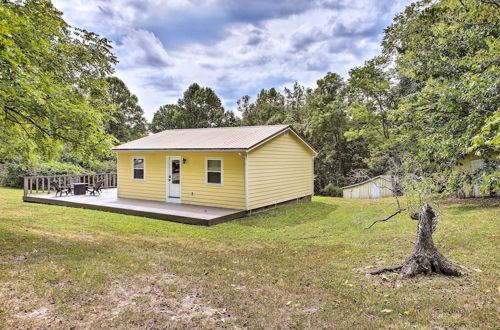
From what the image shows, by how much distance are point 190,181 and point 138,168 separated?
10.1ft

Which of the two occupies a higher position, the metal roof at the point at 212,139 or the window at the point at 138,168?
the metal roof at the point at 212,139

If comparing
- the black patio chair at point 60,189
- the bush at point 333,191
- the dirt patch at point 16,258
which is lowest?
the bush at point 333,191

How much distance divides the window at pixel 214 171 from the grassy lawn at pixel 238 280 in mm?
3600

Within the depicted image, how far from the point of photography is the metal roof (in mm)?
11109

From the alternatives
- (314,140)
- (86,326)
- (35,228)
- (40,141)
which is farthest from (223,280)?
(314,140)

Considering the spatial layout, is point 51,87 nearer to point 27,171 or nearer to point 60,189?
point 60,189

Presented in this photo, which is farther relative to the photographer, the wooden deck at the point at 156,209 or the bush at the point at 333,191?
the bush at the point at 333,191

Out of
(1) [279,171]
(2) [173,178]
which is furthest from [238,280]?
(2) [173,178]

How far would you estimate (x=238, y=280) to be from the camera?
434 cm

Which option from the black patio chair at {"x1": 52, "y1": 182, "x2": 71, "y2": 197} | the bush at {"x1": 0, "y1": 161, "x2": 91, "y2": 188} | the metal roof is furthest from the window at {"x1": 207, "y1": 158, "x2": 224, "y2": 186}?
the bush at {"x1": 0, "y1": 161, "x2": 91, "y2": 188}

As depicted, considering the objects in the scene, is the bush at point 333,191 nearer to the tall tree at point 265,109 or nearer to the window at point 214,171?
the tall tree at point 265,109

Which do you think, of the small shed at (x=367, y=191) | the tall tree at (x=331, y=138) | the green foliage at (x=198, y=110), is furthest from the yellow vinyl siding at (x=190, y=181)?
the green foliage at (x=198, y=110)

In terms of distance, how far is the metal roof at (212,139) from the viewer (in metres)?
11.1

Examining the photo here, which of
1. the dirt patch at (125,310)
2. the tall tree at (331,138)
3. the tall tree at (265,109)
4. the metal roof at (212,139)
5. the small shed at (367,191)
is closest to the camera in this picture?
the dirt patch at (125,310)
